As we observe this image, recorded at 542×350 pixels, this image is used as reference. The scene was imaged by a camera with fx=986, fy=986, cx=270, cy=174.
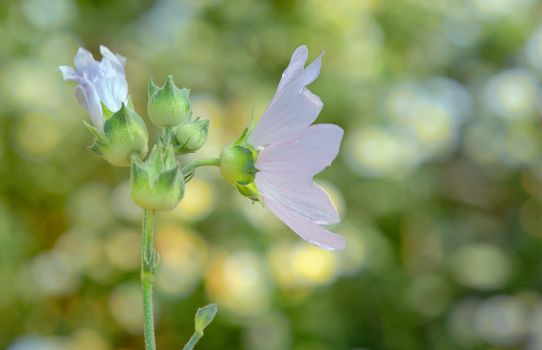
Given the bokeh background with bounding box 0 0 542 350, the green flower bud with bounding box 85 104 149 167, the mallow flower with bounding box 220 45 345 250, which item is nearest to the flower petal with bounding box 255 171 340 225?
the mallow flower with bounding box 220 45 345 250

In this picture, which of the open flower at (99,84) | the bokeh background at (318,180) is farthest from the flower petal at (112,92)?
the bokeh background at (318,180)

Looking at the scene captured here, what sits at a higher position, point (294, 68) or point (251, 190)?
point (294, 68)

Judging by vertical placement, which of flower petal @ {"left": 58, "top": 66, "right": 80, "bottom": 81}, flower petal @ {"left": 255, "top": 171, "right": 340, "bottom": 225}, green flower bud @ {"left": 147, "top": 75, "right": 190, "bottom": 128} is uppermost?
green flower bud @ {"left": 147, "top": 75, "right": 190, "bottom": 128}

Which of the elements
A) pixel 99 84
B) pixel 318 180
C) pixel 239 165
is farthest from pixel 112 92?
pixel 318 180

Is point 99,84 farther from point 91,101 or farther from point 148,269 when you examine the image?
point 148,269

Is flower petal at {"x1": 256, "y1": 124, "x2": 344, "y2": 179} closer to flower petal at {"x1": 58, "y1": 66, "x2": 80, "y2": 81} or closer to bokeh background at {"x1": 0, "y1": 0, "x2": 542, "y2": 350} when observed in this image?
flower petal at {"x1": 58, "y1": 66, "x2": 80, "y2": 81}

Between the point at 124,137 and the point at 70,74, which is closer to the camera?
the point at 124,137

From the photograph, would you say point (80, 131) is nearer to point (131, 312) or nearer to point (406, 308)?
point (131, 312)
